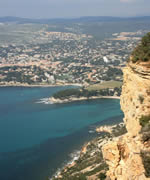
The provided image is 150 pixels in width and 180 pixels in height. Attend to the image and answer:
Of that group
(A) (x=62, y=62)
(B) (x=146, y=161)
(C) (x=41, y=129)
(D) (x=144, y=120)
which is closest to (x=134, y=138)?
(B) (x=146, y=161)

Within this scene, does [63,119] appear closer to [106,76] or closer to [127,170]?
[106,76]

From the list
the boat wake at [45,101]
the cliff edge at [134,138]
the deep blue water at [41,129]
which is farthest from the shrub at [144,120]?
the boat wake at [45,101]

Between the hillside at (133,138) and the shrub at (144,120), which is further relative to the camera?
the shrub at (144,120)

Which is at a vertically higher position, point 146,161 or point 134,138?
point 134,138

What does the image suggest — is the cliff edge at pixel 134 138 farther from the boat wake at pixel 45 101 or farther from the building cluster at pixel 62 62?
the building cluster at pixel 62 62

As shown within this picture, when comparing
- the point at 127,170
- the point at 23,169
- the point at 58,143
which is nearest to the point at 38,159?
the point at 23,169

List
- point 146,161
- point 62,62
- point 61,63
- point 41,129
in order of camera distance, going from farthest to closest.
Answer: point 62,62 < point 61,63 < point 41,129 < point 146,161

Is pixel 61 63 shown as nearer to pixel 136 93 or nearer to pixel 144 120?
pixel 136 93
